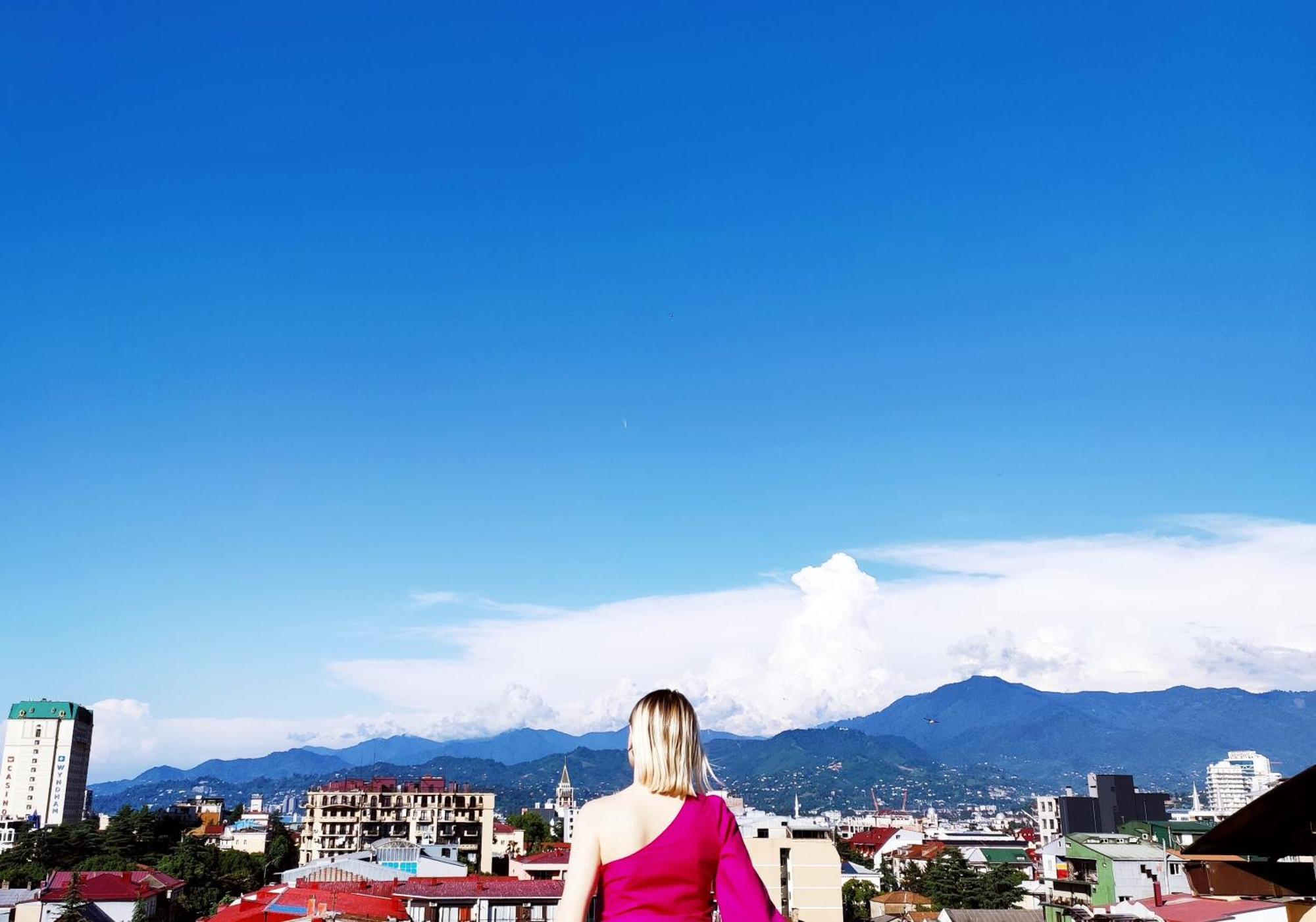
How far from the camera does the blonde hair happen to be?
2609 mm

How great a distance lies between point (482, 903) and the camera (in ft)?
138

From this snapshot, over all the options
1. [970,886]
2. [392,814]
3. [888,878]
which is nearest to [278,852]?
[392,814]

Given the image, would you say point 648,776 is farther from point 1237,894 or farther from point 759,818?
point 759,818

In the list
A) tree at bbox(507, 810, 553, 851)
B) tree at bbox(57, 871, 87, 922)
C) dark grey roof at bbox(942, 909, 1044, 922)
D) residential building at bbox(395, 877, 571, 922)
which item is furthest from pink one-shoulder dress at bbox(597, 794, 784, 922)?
tree at bbox(507, 810, 553, 851)

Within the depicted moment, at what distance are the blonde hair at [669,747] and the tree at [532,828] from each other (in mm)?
108776

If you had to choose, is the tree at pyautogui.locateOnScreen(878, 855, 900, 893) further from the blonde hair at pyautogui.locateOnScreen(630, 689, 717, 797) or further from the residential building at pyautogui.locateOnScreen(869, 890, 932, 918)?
the blonde hair at pyautogui.locateOnScreen(630, 689, 717, 797)

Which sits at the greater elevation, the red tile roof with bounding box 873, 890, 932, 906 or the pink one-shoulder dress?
the pink one-shoulder dress

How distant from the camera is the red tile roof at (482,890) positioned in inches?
1657

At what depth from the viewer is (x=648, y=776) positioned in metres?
2.61

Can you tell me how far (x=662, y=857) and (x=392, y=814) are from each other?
10028cm

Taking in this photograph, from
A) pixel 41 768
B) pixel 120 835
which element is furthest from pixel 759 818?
pixel 41 768

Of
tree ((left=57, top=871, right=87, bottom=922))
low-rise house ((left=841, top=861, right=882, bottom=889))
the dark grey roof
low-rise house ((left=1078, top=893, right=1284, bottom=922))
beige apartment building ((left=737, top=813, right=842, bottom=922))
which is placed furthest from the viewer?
low-rise house ((left=841, top=861, right=882, bottom=889))

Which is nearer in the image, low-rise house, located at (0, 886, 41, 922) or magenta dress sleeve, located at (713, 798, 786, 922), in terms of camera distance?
magenta dress sleeve, located at (713, 798, 786, 922)

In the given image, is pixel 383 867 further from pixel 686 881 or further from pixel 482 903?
pixel 686 881
